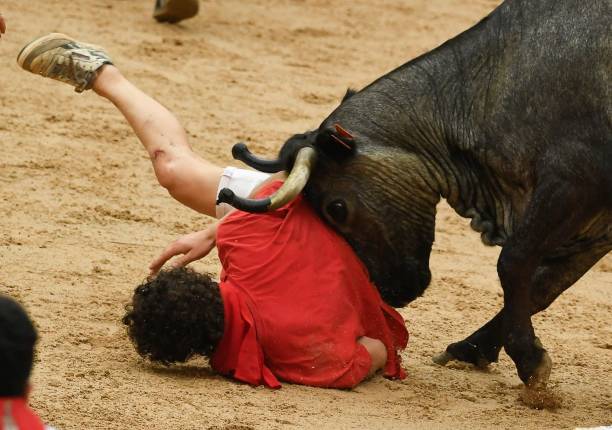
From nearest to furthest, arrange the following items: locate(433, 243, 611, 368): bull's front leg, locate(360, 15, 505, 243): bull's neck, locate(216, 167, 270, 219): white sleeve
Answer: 1. locate(360, 15, 505, 243): bull's neck
2. locate(433, 243, 611, 368): bull's front leg
3. locate(216, 167, 270, 219): white sleeve

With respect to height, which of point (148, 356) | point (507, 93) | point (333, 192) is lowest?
point (148, 356)

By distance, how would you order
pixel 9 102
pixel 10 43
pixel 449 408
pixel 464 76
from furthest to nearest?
pixel 10 43 → pixel 9 102 → pixel 464 76 → pixel 449 408

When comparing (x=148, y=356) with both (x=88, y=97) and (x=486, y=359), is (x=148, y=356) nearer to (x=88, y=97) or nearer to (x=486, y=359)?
(x=486, y=359)

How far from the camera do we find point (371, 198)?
6164 millimetres

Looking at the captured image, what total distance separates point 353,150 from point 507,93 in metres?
0.68

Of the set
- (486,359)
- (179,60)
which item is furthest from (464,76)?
(179,60)

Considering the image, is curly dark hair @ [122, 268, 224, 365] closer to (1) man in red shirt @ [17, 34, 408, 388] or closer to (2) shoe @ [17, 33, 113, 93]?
(1) man in red shirt @ [17, 34, 408, 388]

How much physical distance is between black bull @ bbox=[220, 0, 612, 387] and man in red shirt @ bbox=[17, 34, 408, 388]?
0.13m

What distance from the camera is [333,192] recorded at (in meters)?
6.16

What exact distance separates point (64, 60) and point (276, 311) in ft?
6.81

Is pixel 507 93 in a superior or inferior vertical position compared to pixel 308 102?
superior

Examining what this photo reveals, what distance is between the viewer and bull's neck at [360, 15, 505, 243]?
246 inches

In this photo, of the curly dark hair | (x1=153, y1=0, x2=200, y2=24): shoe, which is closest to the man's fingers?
the curly dark hair

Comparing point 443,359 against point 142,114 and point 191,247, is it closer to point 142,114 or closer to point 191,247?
point 191,247
